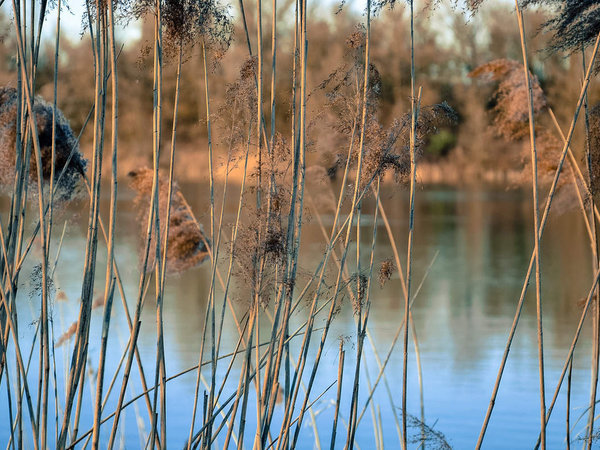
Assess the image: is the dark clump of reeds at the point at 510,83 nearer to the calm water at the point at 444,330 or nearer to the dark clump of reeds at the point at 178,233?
the calm water at the point at 444,330

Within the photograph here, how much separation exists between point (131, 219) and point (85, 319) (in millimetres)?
10745

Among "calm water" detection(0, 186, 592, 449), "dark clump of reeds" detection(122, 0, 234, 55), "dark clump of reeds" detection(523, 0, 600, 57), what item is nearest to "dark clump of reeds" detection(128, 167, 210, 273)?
"calm water" detection(0, 186, 592, 449)

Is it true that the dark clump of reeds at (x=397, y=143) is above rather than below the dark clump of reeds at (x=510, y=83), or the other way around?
below

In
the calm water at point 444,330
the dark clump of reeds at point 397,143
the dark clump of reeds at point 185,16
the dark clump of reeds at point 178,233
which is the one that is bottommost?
the calm water at point 444,330

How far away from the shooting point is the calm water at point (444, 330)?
3.96m

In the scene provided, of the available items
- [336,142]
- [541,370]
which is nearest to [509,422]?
[336,142]

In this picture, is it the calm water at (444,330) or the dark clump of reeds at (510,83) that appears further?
the calm water at (444,330)

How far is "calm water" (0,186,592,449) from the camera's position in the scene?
3961 mm

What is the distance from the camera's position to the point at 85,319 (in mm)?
1592

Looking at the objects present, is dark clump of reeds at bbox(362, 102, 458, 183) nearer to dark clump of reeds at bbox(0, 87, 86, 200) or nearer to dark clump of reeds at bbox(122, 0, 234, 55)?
dark clump of reeds at bbox(122, 0, 234, 55)

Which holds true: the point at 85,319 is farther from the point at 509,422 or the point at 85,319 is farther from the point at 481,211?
the point at 481,211

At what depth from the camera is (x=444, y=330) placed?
6281 mm

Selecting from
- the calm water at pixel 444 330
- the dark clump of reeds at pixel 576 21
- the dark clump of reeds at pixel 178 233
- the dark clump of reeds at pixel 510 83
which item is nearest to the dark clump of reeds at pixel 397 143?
the calm water at pixel 444 330

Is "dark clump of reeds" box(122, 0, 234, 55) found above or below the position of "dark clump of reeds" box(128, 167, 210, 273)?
above
